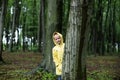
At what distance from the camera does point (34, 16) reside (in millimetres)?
53000

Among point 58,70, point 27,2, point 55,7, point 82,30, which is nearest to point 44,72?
point 55,7

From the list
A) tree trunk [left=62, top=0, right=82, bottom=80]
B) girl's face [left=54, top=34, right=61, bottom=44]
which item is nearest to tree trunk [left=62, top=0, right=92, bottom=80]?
tree trunk [left=62, top=0, right=82, bottom=80]

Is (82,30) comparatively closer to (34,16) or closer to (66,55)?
(66,55)

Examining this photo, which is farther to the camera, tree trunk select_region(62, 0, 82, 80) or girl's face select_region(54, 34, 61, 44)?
girl's face select_region(54, 34, 61, 44)

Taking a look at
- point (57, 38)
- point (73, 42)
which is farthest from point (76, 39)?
point (57, 38)

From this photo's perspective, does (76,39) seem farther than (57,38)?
No

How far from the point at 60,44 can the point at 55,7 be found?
203 inches

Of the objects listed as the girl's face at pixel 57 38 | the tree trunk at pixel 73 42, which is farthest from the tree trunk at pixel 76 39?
the girl's face at pixel 57 38

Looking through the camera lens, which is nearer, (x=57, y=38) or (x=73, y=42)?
(x=73, y=42)

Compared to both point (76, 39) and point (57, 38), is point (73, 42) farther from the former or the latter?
point (57, 38)

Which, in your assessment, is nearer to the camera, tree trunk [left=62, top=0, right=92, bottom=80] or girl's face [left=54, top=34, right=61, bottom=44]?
tree trunk [left=62, top=0, right=92, bottom=80]

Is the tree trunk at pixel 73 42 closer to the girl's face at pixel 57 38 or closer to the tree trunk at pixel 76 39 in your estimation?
the tree trunk at pixel 76 39

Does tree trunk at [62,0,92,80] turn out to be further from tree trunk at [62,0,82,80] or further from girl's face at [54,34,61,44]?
girl's face at [54,34,61,44]

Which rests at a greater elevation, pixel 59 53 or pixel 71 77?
pixel 59 53
